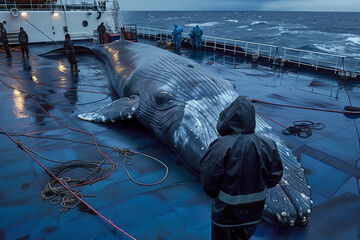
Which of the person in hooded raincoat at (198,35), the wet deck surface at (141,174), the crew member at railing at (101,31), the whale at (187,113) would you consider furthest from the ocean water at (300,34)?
the whale at (187,113)

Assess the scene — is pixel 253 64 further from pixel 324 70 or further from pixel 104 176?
pixel 104 176

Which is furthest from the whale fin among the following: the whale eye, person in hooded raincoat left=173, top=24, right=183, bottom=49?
person in hooded raincoat left=173, top=24, right=183, bottom=49

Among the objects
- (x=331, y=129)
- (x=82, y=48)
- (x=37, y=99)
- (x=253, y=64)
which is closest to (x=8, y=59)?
(x=82, y=48)

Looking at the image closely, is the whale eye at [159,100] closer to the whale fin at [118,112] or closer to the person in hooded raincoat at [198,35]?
the whale fin at [118,112]

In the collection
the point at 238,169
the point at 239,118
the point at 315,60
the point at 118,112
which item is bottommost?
the point at 118,112

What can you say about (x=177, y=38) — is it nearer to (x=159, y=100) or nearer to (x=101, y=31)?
(x=101, y=31)

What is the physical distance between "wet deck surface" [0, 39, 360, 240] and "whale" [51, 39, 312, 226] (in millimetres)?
367

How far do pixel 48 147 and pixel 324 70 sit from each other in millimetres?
13927

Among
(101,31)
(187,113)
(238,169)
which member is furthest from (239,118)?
(101,31)

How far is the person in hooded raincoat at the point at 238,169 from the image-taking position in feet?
8.82

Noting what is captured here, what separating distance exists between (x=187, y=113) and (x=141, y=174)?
5.14 feet

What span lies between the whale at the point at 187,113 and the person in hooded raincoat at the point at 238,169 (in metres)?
1.51

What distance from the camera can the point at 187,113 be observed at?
236 inches

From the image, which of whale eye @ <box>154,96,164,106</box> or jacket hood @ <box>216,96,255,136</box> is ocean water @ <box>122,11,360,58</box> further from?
jacket hood @ <box>216,96,255,136</box>
